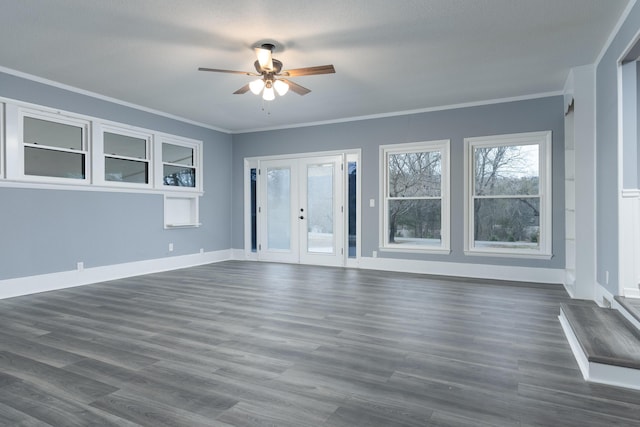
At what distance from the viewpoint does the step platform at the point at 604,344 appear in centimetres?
225

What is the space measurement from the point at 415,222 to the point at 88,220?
502 cm

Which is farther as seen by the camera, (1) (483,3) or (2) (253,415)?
(1) (483,3)

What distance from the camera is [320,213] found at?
7.25 metres

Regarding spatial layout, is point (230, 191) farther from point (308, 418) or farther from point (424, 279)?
point (308, 418)

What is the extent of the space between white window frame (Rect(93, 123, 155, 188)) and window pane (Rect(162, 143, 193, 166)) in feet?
1.10

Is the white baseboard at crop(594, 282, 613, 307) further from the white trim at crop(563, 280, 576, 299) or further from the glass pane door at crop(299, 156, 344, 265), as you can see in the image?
the glass pane door at crop(299, 156, 344, 265)

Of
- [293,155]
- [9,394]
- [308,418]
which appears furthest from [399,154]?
[9,394]

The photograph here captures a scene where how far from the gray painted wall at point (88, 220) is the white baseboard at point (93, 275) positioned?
8 cm

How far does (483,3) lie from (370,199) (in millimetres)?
3975

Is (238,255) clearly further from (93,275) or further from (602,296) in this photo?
(602,296)

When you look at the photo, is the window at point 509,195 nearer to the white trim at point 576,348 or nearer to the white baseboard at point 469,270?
the white baseboard at point 469,270

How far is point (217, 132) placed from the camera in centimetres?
771

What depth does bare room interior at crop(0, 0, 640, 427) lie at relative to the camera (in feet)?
7.44

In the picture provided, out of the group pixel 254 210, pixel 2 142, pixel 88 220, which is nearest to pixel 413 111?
pixel 254 210
